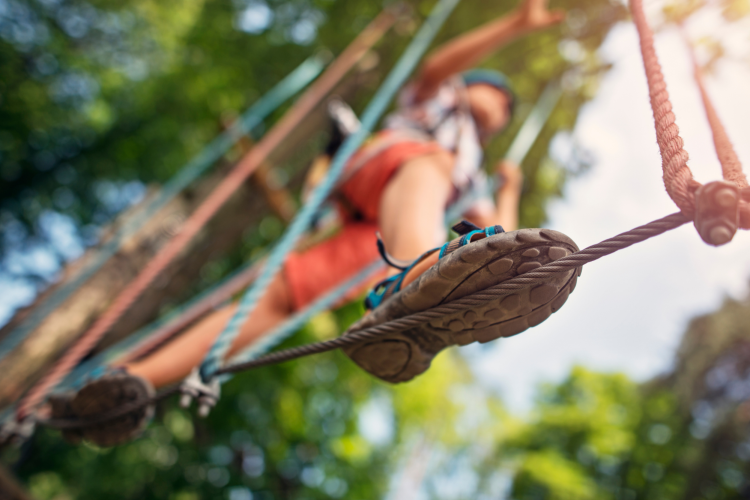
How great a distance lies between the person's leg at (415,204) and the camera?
3.82 ft

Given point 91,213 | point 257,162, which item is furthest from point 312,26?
point 91,213

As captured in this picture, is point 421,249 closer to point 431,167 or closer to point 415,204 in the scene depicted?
point 415,204

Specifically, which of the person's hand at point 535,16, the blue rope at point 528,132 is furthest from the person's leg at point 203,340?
the person's hand at point 535,16

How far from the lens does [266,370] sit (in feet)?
12.1

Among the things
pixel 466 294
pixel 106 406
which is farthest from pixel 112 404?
pixel 466 294

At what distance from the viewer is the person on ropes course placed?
729 mm

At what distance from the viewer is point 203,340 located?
4.67 ft

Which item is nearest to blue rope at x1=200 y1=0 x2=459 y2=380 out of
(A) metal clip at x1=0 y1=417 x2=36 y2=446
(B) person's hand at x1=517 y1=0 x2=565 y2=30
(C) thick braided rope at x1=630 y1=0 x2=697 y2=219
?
(B) person's hand at x1=517 y1=0 x2=565 y2=30

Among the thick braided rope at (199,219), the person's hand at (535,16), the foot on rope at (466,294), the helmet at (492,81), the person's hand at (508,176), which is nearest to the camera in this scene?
the foot on rope at (466,294)

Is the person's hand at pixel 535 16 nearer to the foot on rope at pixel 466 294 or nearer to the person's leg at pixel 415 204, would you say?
the person's leg at pixel 415 204

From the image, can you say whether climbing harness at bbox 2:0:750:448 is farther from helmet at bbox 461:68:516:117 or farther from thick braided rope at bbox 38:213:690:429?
helmet at bbox 461:68:516:117

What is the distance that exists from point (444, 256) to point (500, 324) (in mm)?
160

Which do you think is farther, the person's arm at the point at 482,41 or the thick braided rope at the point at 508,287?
the person's arm at the point at 482,41

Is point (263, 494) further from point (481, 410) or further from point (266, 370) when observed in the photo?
point (481, 410)
